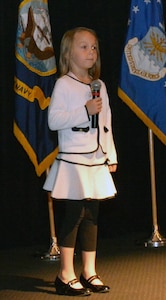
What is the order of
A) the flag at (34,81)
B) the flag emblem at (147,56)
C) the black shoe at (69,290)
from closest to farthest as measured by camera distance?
the black shoe at (69,290) → the flag at (34,81) → the flag emblem at (147,56)

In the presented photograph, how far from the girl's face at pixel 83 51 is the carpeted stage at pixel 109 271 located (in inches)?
45.0

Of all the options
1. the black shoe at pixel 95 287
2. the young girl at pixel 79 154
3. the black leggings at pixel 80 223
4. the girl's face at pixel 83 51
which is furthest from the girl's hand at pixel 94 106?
the black shoe at pixel 95 287

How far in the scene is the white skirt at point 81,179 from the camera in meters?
3.18

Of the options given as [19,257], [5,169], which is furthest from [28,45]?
[19,257]

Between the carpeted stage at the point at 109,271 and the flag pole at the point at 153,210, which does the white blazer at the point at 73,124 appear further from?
the flag pole at the point at 153,210

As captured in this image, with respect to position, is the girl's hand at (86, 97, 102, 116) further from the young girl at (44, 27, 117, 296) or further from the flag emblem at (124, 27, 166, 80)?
the flag emblem at (124, 27, 166, 80)

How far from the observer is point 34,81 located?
4133mm

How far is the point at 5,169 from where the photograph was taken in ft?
15.2

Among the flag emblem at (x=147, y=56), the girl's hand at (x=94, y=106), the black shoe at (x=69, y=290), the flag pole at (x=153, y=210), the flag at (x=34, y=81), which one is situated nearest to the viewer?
the girl's hand at (x=94, y=106)

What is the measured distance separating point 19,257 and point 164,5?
220 cm

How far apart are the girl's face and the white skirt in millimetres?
434

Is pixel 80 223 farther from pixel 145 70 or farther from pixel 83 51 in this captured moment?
pixel 145 70

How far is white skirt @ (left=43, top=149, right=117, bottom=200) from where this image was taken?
10.4 feet

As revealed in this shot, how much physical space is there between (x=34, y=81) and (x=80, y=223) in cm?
117
